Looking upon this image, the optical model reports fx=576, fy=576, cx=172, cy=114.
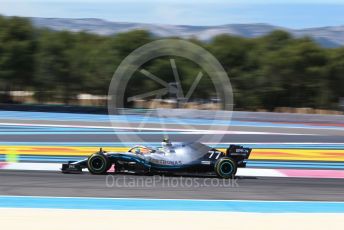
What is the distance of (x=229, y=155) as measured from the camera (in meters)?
11.2

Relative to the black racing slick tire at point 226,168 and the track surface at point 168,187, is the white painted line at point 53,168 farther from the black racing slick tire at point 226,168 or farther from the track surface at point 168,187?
the black racing slick tire at point 226,168

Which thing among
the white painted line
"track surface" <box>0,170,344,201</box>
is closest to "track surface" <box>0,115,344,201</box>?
"track surface" <box>0,170,344,201</box>

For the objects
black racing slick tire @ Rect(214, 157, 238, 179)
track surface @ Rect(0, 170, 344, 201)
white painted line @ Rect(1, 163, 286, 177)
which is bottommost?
track surface @ Rect(0, 170, 344, 201)

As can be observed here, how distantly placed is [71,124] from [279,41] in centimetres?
2430

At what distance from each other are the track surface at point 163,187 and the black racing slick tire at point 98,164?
16 centimetres

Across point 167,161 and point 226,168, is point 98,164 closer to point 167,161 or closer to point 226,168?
point 167,161

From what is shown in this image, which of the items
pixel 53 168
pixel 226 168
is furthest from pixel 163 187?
pixel 53 168

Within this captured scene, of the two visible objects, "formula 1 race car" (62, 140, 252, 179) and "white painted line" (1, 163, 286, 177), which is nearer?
"formula 1 race car" (62, 140, 252, 179)

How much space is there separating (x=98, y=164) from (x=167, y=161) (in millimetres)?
1318

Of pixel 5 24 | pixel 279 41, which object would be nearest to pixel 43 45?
pixel 5 24

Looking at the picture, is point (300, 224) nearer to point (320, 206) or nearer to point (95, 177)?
point (320, 206)

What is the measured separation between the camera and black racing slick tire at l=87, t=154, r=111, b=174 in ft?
35.8

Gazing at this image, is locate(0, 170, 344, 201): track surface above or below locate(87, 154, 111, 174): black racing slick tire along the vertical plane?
below

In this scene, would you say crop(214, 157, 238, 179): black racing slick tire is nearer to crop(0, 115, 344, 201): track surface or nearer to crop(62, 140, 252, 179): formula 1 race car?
crop(62, 140, 252, 179): formula 1 race car
